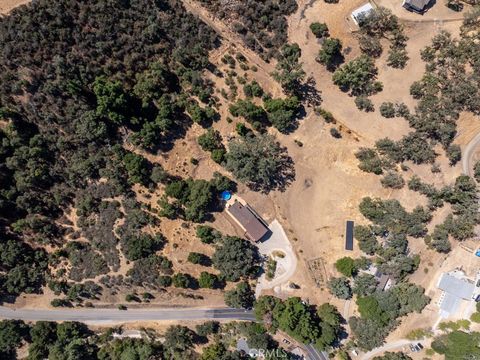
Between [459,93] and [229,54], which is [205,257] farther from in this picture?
[459,93]

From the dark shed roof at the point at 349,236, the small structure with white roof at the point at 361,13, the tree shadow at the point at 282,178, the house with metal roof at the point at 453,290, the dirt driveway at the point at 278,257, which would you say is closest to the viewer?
the small structure with white roof at the point at 361,13

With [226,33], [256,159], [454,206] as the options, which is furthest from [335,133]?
[226,33]

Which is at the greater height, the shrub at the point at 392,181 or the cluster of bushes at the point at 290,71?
the cluster of bushes at the point at 290,71

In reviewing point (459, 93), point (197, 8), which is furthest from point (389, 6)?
point (197, 8)

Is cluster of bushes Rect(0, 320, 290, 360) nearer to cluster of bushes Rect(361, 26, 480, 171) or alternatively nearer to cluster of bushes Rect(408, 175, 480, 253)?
cluster of bushes Rect(408, 175, 480, 253)

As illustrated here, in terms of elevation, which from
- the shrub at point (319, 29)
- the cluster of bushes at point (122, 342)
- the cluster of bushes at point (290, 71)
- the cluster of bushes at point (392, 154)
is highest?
the shrub at point (319, 29)

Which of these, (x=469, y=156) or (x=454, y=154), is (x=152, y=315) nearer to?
(x=454, y=154)

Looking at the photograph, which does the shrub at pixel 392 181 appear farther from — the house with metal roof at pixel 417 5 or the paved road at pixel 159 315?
the paved road at pixel 159 315

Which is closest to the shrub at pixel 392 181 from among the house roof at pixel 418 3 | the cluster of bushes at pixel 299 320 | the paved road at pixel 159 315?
the cluster of bushes at pixel 299 320
